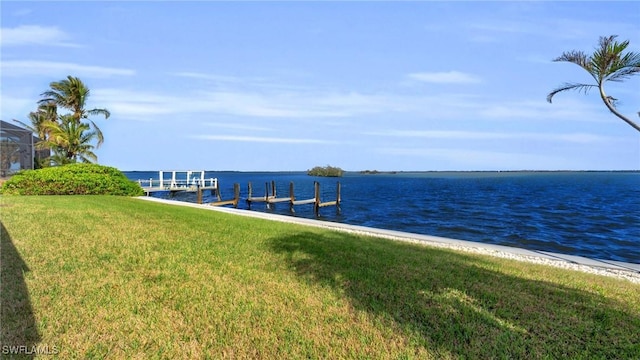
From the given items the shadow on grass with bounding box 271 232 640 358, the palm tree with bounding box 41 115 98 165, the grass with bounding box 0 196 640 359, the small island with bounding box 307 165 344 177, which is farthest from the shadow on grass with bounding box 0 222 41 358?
the small island with bounding box 307 165 344 177

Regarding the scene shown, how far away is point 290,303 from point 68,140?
27243 millimetres

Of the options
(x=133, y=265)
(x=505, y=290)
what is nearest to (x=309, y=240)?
(x=133, y=265)

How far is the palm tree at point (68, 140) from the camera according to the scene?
82.4ft

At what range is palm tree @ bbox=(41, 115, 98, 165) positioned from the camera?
25.1 m

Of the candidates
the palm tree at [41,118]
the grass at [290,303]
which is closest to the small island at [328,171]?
the palm tree at [41,118]

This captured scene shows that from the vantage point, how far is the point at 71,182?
64.7 feet

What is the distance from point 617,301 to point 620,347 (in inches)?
82.0

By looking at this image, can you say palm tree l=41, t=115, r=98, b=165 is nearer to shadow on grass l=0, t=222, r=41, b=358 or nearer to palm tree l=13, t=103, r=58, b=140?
palm tree l=13, t=103, r=58, b=140

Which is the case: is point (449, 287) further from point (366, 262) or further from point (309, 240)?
point (309, 240)

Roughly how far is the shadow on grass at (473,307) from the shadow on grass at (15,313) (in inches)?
131

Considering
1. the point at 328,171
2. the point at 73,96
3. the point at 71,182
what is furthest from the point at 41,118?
the point at 328,171

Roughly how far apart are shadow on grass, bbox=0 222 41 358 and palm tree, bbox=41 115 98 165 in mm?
23109

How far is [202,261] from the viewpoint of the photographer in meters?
6.50

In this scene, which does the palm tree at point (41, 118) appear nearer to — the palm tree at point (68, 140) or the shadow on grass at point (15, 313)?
the palm tree at point (68, 140)
